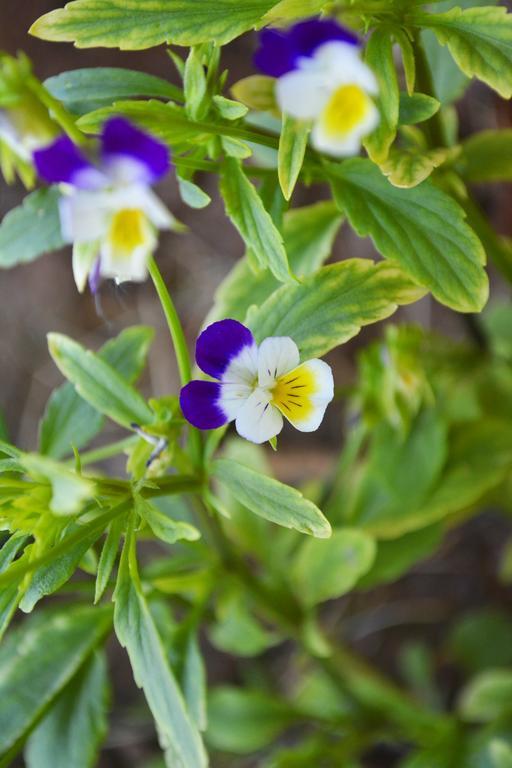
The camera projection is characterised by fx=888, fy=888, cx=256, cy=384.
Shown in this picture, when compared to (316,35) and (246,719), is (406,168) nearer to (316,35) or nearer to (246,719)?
(316,35)

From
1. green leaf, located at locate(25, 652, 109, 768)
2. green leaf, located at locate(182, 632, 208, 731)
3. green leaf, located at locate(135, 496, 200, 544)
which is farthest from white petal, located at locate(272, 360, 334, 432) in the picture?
green leaf, located at locate(25, 652, 109, 768)

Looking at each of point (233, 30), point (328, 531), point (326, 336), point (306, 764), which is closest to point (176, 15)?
point (233, 30)

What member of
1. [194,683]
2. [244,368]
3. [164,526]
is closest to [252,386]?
[244,368]

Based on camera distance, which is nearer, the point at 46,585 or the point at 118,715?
the point at 46,585

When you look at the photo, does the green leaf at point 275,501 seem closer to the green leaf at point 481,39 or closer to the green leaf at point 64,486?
the green leaf at point 64,486

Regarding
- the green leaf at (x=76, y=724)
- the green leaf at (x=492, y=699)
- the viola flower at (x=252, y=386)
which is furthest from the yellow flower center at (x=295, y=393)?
the green leaf at (x=492, y=699)

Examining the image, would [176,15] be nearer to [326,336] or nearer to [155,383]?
[326,336]

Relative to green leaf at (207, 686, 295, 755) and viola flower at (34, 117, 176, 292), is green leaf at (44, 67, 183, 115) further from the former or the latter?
green leaf at (207, 686, 295, 755)
